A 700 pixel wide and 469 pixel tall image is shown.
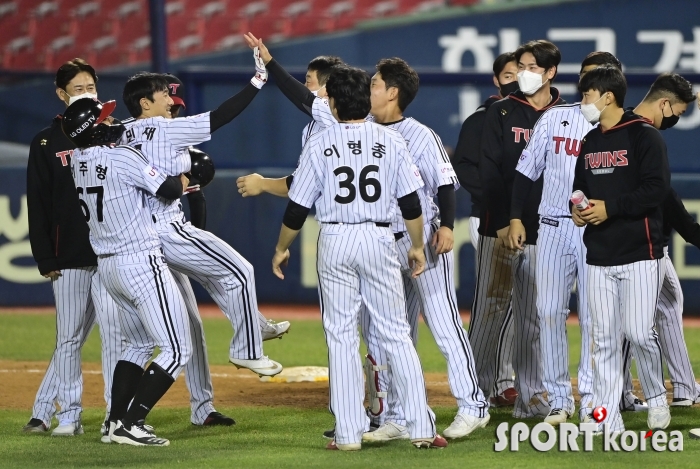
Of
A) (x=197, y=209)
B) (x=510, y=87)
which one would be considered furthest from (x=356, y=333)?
(x=510, y=87)

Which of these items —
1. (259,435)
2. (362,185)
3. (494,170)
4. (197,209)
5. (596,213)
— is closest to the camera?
(362,185)

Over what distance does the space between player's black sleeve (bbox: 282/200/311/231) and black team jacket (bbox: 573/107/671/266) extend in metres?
1.30

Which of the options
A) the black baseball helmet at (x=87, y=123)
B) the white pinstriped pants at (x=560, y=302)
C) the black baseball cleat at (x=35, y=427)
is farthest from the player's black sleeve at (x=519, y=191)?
the black baseball cleat at (x=35, y=427)

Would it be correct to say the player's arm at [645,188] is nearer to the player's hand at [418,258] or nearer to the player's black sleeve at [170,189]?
the player's hand at [418,258]

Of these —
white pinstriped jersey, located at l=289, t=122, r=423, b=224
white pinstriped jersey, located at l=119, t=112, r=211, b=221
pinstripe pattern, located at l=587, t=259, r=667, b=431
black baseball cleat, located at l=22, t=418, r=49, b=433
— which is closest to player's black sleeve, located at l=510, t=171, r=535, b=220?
pinstripe pattern, located at l=587, t=259, r=667, b=431

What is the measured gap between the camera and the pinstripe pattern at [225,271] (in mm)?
5641

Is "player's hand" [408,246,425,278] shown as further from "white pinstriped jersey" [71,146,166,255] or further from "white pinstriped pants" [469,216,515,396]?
"white pinstriped pants" [469,216,515,396]

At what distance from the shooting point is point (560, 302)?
5516mm

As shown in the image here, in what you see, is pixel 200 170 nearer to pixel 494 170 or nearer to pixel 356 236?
pixel 356 236

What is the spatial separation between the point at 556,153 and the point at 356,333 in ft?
4.57

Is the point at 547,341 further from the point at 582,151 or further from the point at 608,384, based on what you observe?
the point at 582,151

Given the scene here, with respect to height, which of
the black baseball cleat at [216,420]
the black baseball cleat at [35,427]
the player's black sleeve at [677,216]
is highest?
the player's black sleeve at [677,216]

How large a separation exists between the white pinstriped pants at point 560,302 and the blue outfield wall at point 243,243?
518 centimetres

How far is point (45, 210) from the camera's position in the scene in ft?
19.1
